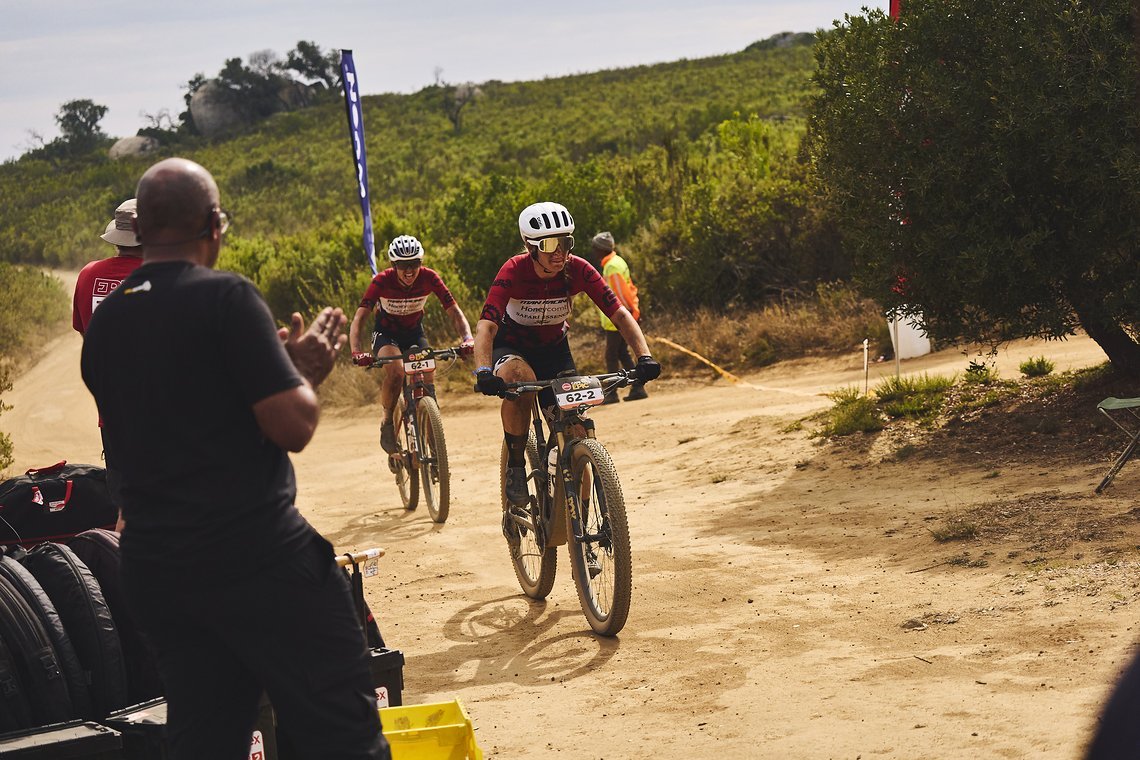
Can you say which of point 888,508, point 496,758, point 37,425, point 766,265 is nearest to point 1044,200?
point 888,508

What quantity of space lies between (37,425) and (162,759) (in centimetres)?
1673

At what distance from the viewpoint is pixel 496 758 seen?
5160mm

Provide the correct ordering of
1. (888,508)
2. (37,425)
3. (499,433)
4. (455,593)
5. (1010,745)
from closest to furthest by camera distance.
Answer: (1010,745)
(455,593)
(888,508)
(499,433)
(37,425)

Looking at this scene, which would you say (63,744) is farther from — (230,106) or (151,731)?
(230,106)

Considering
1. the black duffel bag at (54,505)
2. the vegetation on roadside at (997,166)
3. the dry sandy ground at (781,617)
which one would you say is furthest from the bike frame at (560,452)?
the vegetation on roadside at (997,166)

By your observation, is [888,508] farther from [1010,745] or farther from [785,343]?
[785,343]

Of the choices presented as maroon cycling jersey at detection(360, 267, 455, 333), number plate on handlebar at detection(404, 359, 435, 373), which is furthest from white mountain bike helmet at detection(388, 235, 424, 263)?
number plate on handlebar at detection(404, 359, 435, 373)

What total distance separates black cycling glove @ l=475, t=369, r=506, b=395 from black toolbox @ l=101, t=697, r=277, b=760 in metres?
2.68

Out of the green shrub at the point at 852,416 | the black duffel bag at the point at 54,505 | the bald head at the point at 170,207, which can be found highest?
the bald head at the point at 170,207

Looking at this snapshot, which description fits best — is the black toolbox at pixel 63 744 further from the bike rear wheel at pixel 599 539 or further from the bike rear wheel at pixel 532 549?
the bike rear wheel at pixel 532 549

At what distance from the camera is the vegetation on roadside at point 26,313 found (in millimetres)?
27936

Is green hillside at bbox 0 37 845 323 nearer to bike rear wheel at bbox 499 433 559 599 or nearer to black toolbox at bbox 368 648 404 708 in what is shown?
bike rear wheel at bbox 499 433 559 599

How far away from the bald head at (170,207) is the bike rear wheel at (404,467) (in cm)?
772

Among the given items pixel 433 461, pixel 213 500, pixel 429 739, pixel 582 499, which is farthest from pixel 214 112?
pixel 213 500
